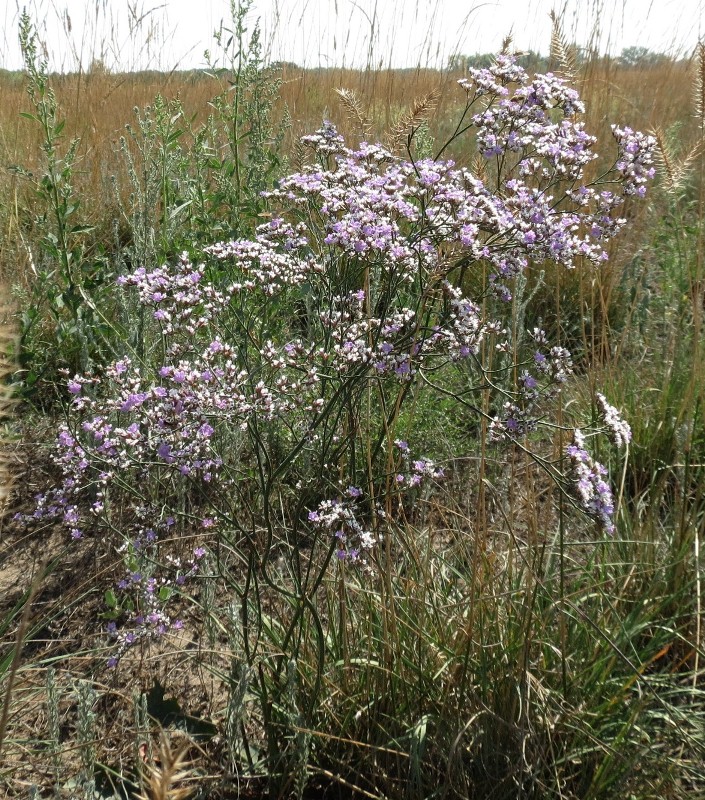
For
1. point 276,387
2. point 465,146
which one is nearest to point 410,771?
point 276,387

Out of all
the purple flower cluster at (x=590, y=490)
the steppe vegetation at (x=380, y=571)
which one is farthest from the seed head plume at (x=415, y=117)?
the purple flower cluster at (x=590, y=490)

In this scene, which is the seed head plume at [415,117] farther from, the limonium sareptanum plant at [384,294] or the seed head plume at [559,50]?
the seed head plume at [559,50]

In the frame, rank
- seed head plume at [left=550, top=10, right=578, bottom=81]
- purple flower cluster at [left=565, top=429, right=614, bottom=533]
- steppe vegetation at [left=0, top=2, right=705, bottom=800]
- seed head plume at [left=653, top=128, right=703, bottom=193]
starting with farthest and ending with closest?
seed head plume at [left=550, top=10, right=578, bottom=81] < seed head plume at [left=653, top=128, right=703, bottom=193] < steppe vegetation at [left=0, top=2, right=705, bottom=800] < purple flower cluster at [left=565, top=429, right=614, bottom=533]

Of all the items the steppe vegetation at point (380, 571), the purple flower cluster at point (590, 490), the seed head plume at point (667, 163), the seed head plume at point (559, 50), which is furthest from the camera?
the seed head plume at point (559, 50)

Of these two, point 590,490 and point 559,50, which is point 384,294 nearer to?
point 590,490

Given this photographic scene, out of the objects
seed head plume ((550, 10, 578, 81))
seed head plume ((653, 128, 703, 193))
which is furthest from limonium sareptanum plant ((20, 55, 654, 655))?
seed head plume ((550, 10, 578, 81))

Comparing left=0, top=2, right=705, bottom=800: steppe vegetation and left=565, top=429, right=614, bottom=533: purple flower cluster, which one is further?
left=0, top=2, right=705, bottom=800: steppe vegetation

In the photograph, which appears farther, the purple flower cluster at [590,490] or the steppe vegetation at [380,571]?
the steppe vegetation at [380,571]

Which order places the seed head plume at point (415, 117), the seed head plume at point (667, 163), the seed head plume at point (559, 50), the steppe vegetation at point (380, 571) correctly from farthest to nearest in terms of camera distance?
the seed head plume at point (559, 50)
the seed head plume at point (667, 163)
the seed head plume at point (415, 117)
the steppe vegetation at point (380, 571)

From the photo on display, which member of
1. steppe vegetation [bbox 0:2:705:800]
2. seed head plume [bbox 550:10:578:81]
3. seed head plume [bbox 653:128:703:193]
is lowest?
steppe vegetation [bbox 0:2:705:800]

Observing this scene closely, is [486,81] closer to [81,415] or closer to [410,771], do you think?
[410,771]

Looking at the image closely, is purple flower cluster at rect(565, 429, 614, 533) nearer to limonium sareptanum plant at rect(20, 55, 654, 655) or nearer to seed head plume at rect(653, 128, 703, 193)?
limonium sareptanum plant at rect(20, 55, 654, 655)

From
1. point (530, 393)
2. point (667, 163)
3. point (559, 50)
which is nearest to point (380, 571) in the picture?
point (530, 393)

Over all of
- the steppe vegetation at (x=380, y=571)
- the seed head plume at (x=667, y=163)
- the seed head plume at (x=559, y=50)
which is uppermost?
the seed head plume at (x=559, y=50)
